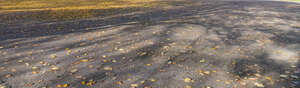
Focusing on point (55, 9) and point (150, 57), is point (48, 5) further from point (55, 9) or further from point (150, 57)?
point (150, 57)

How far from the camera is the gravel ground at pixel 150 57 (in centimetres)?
452

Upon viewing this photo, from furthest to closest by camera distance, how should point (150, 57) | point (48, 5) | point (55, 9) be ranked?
point (48, 5)
point (55, 9)
point (150, 57)

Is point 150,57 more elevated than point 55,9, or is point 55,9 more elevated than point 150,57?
point 150,57

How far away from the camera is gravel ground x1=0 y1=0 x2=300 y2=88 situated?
4.52 metres

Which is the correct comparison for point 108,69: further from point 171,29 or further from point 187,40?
point 171,29

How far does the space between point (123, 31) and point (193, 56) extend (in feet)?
12.3

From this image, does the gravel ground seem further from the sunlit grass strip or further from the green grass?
the sunlit grass strip

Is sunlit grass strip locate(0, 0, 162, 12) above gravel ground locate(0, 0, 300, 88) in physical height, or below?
below

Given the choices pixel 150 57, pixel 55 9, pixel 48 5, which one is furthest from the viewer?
pixel 48 5

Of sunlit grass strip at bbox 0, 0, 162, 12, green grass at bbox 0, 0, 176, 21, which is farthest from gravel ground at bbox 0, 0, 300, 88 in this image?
sunlit grass strip at bbox 0, 0, 162, 12

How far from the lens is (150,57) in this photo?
5.91m

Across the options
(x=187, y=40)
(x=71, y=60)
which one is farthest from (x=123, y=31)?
(x=71, y=60)

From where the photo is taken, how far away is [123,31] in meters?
9.06

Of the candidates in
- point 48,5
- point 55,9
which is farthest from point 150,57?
point 48,5
